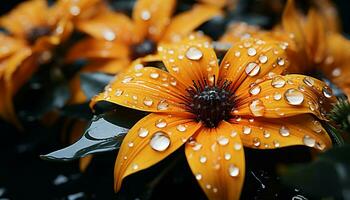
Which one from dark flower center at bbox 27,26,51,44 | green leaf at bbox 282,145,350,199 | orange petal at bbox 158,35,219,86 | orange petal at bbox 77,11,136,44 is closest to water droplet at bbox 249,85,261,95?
orange petal at bbox 158,35,219,86

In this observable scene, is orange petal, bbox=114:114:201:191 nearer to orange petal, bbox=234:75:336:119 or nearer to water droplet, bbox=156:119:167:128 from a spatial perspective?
water droplet, bbox=156:119:167:128

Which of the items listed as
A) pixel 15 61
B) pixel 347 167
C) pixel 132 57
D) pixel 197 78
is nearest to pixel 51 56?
pixel 15 61

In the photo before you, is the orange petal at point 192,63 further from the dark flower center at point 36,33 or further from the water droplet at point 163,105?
the dark flower center at point 36,33

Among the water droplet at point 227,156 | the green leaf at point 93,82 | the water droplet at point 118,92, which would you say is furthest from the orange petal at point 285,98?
the green leaf at point 93,82

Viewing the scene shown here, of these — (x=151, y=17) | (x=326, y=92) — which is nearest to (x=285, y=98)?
(x=326, y=92)

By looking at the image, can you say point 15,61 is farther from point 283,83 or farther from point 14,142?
point 283,83

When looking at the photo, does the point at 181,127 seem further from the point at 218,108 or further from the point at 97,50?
the point at 97,50

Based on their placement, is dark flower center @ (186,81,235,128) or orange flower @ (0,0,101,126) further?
orange flower @ (0,0,101,126)
